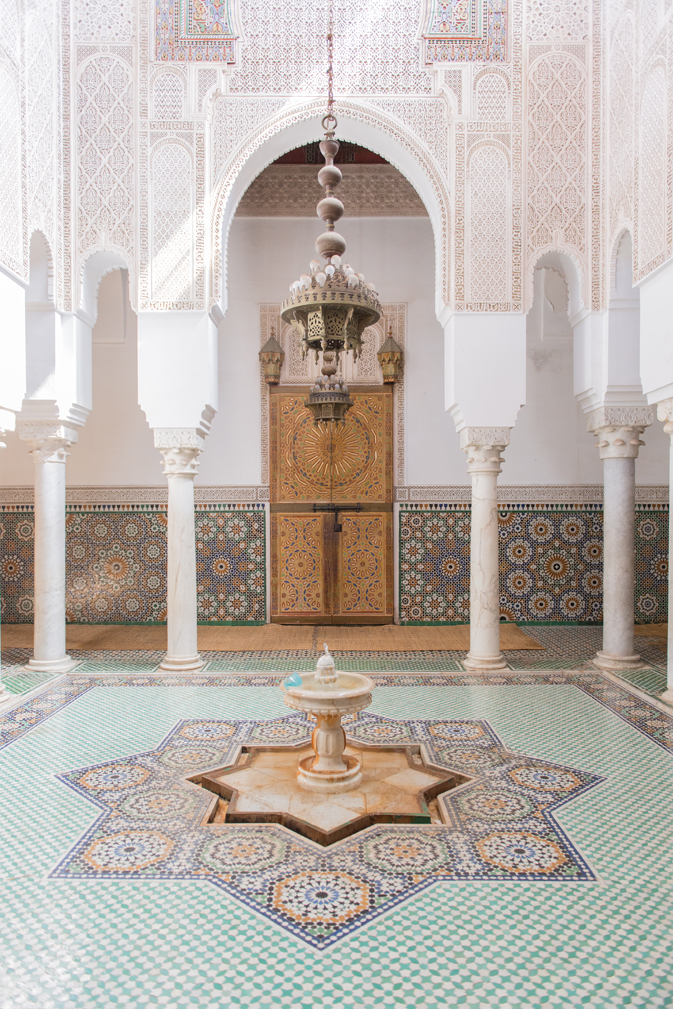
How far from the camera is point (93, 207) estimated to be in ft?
17.3

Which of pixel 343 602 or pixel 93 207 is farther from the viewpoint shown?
pixel 343 602

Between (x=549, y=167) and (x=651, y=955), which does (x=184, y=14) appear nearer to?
(x=549, y=167)

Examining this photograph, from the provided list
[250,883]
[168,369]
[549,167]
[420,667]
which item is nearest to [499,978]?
[250,883]

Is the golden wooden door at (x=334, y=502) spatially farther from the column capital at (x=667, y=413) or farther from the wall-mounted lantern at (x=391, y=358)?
the column capital at (x=667, y=413)

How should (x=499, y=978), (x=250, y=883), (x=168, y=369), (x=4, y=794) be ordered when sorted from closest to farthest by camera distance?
(x=499, y=978), (x=250, y=883), (x=4, y=794), (x=168, y=369)

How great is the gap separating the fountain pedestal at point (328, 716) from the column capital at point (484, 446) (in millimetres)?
2433

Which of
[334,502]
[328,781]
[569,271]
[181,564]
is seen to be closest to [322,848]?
[328,781]

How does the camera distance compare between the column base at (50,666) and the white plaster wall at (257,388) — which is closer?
the column base at (50,666)

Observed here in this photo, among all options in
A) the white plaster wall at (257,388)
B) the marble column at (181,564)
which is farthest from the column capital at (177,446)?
the white plaster wall at (257,388)

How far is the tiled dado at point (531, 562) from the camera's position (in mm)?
7152

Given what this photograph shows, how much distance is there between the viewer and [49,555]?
556 centimetres

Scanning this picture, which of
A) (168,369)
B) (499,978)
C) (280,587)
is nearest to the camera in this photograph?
(499,978)

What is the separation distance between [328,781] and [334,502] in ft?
13.9

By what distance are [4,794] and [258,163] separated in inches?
183
